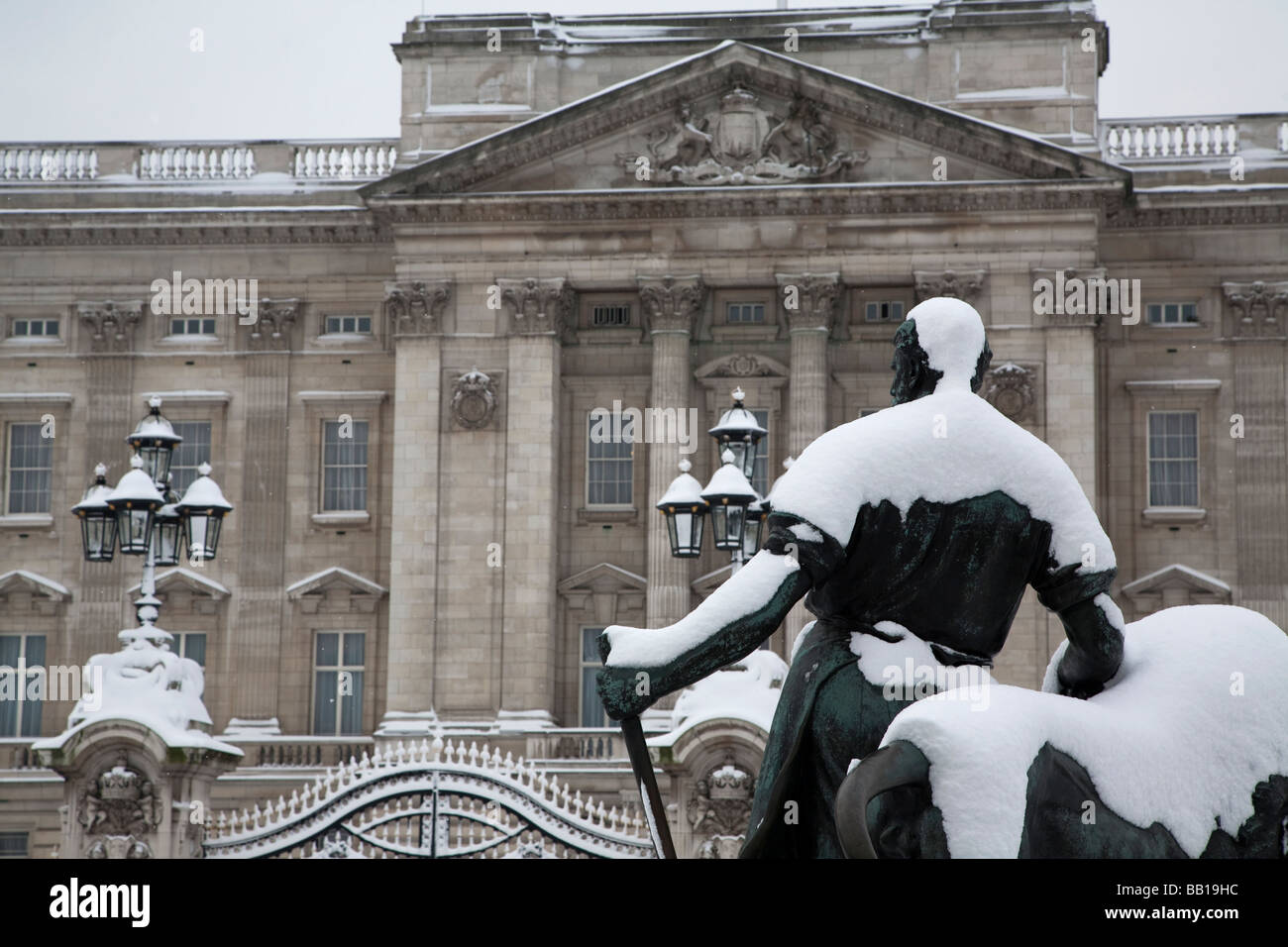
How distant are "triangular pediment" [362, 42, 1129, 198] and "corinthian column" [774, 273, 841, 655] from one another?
5.78 ft

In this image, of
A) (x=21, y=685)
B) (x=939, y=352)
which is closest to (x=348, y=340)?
(x=21, y=685)

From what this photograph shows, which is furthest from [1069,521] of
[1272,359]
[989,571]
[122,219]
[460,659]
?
[122,219]

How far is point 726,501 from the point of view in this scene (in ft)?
57.8

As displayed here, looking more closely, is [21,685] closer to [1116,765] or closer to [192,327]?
[192,327]

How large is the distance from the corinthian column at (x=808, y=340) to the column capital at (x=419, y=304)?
19.4 feet

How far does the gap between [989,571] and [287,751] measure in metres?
32.2

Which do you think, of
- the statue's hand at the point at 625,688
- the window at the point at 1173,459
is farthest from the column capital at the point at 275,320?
the statue's hand at the point at 625,688

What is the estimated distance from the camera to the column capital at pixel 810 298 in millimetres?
37344

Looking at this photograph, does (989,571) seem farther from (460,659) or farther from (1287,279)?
(1287,279)

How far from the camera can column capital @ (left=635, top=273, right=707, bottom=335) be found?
→ 37719mm

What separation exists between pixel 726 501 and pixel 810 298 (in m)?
20.2

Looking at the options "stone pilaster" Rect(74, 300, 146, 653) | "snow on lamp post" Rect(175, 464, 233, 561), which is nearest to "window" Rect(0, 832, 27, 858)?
"stone pilaster" Rect(74, 300, 146, 653)

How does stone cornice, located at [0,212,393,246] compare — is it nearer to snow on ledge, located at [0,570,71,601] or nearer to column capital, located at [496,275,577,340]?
column capital, located at [496,275,577,340]

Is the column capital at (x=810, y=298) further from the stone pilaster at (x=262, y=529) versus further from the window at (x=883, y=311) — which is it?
the stone pilaster at (x=262, y=529)
